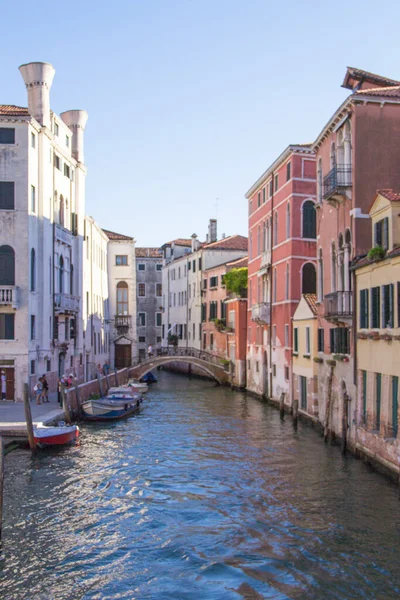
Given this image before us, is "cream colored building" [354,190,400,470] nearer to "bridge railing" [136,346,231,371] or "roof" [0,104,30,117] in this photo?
"roof" [0,104,30,117]

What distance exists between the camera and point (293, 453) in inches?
808

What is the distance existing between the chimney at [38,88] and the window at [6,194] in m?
3.53

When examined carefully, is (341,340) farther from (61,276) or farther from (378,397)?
(61,276)

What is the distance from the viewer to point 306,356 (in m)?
25.6

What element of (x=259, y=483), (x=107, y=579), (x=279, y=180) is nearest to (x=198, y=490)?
(x=259, y=483)

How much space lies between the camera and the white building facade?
27.6 metres

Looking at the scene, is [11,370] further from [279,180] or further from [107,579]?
[107,579]

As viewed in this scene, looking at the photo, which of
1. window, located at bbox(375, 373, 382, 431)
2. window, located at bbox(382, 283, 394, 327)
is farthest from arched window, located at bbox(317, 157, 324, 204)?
window, located at bbox(375, 373, 382, 431)

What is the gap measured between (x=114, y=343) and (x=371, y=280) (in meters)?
36.1

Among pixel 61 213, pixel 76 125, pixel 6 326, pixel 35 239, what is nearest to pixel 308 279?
pixel 35 239

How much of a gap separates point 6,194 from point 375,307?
52.4ft

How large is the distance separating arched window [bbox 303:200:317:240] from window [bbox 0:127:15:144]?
11.7m

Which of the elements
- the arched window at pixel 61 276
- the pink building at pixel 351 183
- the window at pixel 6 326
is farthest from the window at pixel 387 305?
the arched window at pixel 61 276

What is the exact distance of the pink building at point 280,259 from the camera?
30.3 m
